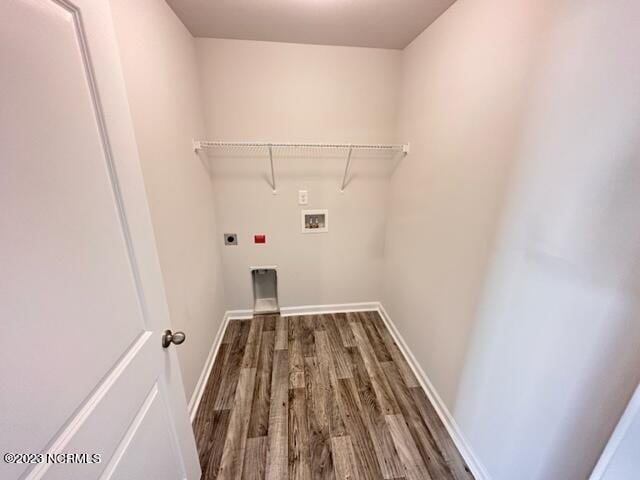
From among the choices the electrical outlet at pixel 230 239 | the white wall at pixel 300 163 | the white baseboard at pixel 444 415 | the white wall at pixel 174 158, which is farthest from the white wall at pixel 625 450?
the electrical outlet at pixel 230 239

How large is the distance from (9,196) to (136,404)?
2.18ft

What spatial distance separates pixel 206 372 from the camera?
6.20 ft

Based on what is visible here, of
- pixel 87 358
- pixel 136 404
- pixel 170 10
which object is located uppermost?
pixel 170 10

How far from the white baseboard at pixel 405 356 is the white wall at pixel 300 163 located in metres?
0.11

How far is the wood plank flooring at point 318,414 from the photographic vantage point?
135 cm

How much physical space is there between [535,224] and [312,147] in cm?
162

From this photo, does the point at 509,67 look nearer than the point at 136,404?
No

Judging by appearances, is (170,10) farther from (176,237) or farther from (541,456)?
(541,456)

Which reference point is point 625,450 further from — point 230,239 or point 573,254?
point 230,239

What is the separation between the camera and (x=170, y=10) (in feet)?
4.76

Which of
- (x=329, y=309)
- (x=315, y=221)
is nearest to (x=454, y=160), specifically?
(x=315, y=221)

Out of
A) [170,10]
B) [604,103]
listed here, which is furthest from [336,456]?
[170,10]

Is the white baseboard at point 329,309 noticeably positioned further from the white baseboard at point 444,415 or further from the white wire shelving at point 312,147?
the white wire shelving at point 312,147

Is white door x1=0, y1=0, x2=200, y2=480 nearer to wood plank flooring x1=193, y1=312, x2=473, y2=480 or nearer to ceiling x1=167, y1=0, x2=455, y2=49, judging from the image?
wood plank flooring x1=193, y1=312, x2=473, y2=480
